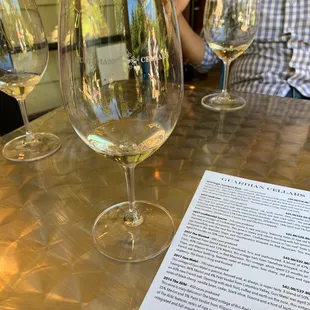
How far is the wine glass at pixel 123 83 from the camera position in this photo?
333 millimetres

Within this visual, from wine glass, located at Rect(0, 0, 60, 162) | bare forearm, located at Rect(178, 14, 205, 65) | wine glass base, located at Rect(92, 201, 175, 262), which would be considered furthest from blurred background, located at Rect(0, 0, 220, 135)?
wine glass base, located at Rect(92, 201, 175, 262)

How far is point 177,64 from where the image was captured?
366 mm

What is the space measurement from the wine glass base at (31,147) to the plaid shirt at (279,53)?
66cm

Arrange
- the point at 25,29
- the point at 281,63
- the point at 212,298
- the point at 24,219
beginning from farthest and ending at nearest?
the point at 281,63, the point at 25,29, the point at 24,219, the point at 212,298

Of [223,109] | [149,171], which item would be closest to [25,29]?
[149,171]

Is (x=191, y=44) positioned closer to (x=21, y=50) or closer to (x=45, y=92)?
(x=45, y=92)

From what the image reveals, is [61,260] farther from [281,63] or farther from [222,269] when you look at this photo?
[281,63]

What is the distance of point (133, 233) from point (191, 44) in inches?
34.3

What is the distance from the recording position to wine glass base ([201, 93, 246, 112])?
0.77 metres

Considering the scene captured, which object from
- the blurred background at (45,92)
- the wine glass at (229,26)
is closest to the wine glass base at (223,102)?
the wine glass at (229,26)

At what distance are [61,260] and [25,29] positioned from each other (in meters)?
0.37

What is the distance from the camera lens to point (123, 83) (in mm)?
374

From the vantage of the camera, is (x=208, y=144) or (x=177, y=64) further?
(x=208, y=144)

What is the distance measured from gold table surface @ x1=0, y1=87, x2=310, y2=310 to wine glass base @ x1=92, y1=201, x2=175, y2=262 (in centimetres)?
1
